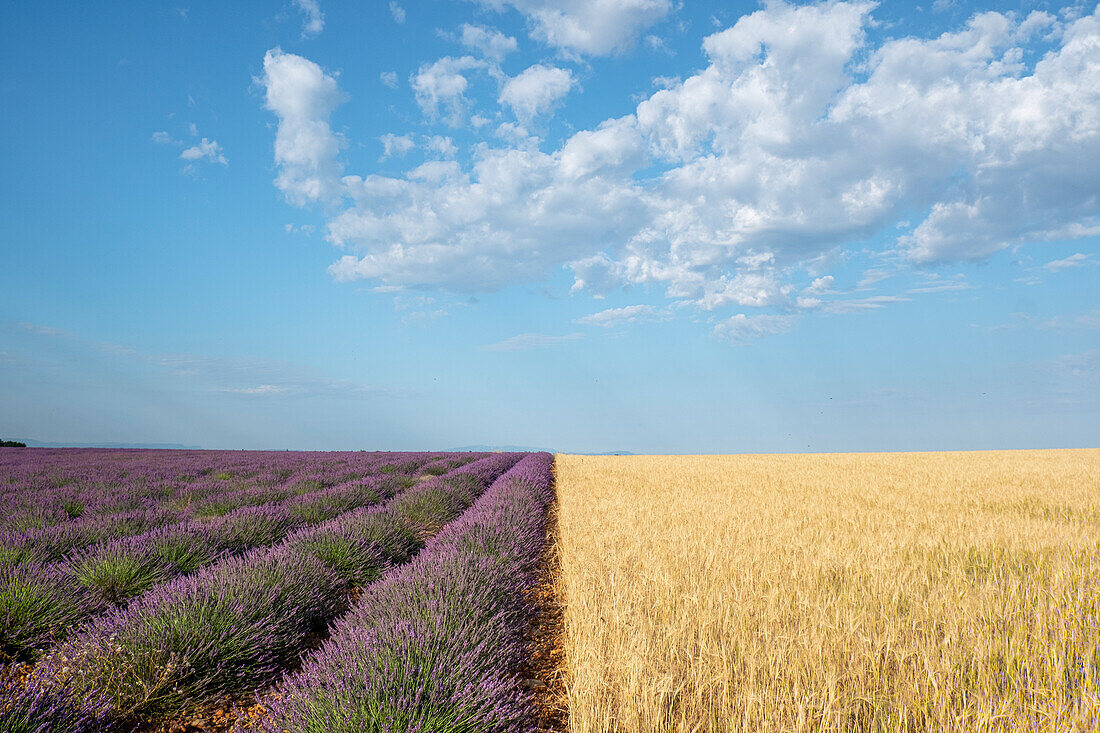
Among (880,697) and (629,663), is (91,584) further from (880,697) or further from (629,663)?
(880,697)

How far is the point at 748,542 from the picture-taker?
5742 mm

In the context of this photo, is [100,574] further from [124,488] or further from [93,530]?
[124,488]

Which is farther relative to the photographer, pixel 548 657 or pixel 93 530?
pixel 93 530

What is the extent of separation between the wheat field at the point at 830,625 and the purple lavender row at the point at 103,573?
11.9 feet

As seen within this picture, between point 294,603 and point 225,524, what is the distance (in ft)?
10.5

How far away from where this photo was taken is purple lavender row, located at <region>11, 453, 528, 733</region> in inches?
108

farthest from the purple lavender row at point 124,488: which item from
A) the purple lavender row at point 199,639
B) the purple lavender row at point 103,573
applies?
the purple lavender row at point 199,639

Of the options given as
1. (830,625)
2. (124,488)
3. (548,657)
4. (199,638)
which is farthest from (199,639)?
(124,488)

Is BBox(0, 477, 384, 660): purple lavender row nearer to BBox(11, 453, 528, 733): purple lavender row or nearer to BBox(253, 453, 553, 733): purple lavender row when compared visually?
BBox(11, 453, 528, 733): purple lavender row

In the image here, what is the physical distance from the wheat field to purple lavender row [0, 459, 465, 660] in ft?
11.9

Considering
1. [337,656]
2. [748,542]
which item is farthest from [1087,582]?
[337,656]

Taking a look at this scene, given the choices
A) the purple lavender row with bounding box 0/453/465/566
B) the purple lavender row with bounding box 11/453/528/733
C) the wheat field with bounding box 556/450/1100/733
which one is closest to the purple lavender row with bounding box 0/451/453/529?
the purple lavender row with bounding box 0/453/465/566

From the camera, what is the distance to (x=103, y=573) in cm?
445

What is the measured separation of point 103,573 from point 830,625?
18.4ft
